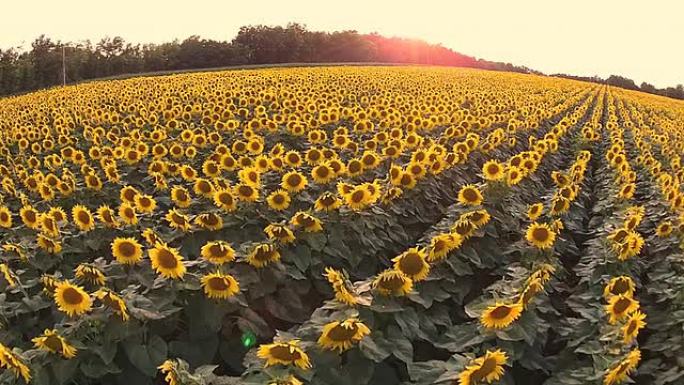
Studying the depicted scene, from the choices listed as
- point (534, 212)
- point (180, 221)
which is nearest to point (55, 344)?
point (180, 221)

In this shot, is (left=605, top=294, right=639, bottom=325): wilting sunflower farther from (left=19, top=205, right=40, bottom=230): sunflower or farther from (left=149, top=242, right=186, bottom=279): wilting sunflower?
(left=19, top=205, right=40, bottom=230): sunflower

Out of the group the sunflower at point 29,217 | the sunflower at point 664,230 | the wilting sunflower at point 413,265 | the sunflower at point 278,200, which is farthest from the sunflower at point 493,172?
the sunflower at point 29,217

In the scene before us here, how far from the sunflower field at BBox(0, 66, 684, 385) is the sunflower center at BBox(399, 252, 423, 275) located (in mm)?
11

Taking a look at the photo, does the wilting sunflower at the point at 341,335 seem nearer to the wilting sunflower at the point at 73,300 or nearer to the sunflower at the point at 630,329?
the wilting sunflower at the point at 73,300

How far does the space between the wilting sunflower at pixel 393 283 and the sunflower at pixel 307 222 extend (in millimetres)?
1031

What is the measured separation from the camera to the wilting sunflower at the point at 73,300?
3.60 m

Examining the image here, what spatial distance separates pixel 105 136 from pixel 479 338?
761 cm

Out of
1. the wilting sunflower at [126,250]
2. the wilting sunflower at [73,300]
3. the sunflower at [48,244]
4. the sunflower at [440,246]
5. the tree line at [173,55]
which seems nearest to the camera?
the wilting sunflower at [73,300]

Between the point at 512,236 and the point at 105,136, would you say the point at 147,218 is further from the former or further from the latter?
the point at 105,136

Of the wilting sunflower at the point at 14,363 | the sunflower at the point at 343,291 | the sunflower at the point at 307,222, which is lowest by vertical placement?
the wilting sunflower at the point at 14,363

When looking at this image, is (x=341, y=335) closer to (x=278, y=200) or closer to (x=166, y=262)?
(x=166, y=262)

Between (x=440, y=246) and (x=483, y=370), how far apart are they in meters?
1.75

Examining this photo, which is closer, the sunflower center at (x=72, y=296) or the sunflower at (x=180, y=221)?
the sunflower center at (x=72, y=296)

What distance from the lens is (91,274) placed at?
13.3ft
